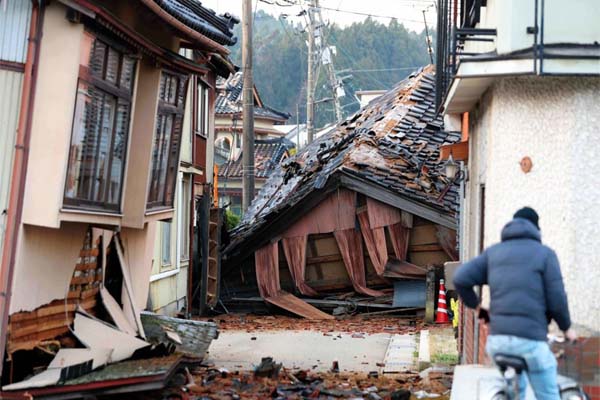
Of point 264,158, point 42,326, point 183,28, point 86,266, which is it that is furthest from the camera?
point 264,158

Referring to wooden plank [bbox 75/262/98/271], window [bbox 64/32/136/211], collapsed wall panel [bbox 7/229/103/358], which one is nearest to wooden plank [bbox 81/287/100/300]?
collapsed wall panel [bbox 7/229/103/358]

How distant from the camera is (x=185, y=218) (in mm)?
22766

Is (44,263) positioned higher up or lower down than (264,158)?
lower down

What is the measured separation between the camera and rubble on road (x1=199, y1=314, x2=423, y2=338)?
2003 centimetres

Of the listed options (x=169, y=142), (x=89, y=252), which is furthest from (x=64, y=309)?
(x=169, y=142)

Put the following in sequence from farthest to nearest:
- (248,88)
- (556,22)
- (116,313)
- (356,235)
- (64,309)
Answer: (248,88) < (356,235) < (116,313) < (64,309) < (556,22)

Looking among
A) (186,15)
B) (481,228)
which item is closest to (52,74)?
(186,15)

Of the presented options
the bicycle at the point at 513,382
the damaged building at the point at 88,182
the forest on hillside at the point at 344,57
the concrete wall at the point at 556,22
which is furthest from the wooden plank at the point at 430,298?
the forest on hillside at the point at 344,57

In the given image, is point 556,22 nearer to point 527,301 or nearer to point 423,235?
point 527,301

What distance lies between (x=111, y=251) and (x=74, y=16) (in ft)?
13.9

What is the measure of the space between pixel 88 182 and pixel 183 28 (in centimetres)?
285

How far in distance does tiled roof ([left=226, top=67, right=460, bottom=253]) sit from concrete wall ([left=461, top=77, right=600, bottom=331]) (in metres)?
12.5

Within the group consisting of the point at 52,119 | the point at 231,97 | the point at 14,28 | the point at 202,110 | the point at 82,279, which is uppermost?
the point at 231,97

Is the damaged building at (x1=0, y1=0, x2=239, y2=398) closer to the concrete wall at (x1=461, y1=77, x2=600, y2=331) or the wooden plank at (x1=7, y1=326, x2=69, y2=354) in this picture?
the wooden plank at (x1=7, y1=326, x2=69, y2=354)
